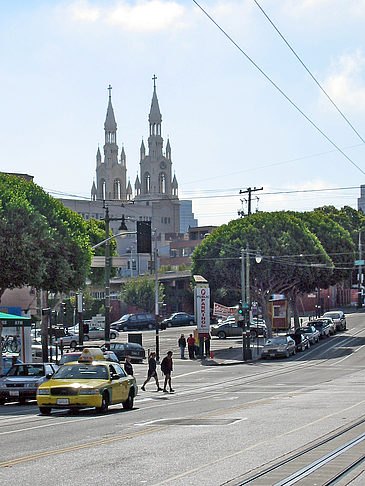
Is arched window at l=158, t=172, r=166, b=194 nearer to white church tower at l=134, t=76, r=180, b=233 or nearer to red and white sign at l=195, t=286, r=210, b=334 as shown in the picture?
white church tower at l=134, t=76, r=180, b=233

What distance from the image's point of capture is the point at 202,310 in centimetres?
5888

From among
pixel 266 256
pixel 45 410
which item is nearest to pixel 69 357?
pixel 45 410

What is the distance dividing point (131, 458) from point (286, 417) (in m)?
7.55

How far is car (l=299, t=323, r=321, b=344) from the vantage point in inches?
2476

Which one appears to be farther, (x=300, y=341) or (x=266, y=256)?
(x=266, y=256)

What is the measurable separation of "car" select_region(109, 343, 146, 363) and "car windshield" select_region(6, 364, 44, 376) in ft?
82.0

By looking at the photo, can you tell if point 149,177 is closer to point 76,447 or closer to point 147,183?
point 147,183

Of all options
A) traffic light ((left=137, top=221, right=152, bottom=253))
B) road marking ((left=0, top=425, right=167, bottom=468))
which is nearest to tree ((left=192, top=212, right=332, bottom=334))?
traffic light ((left=137, top=221, right=152, bottom=253))

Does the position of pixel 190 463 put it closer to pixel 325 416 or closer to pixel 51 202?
pixel 325 416

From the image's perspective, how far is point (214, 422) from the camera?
1939 centimetres

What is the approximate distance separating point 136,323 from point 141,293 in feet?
40.1

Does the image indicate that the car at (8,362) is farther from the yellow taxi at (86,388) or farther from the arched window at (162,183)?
the arched window at (162,183)

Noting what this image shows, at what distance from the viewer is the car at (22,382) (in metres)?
28.3

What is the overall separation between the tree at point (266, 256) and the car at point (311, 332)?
14.8 feet
